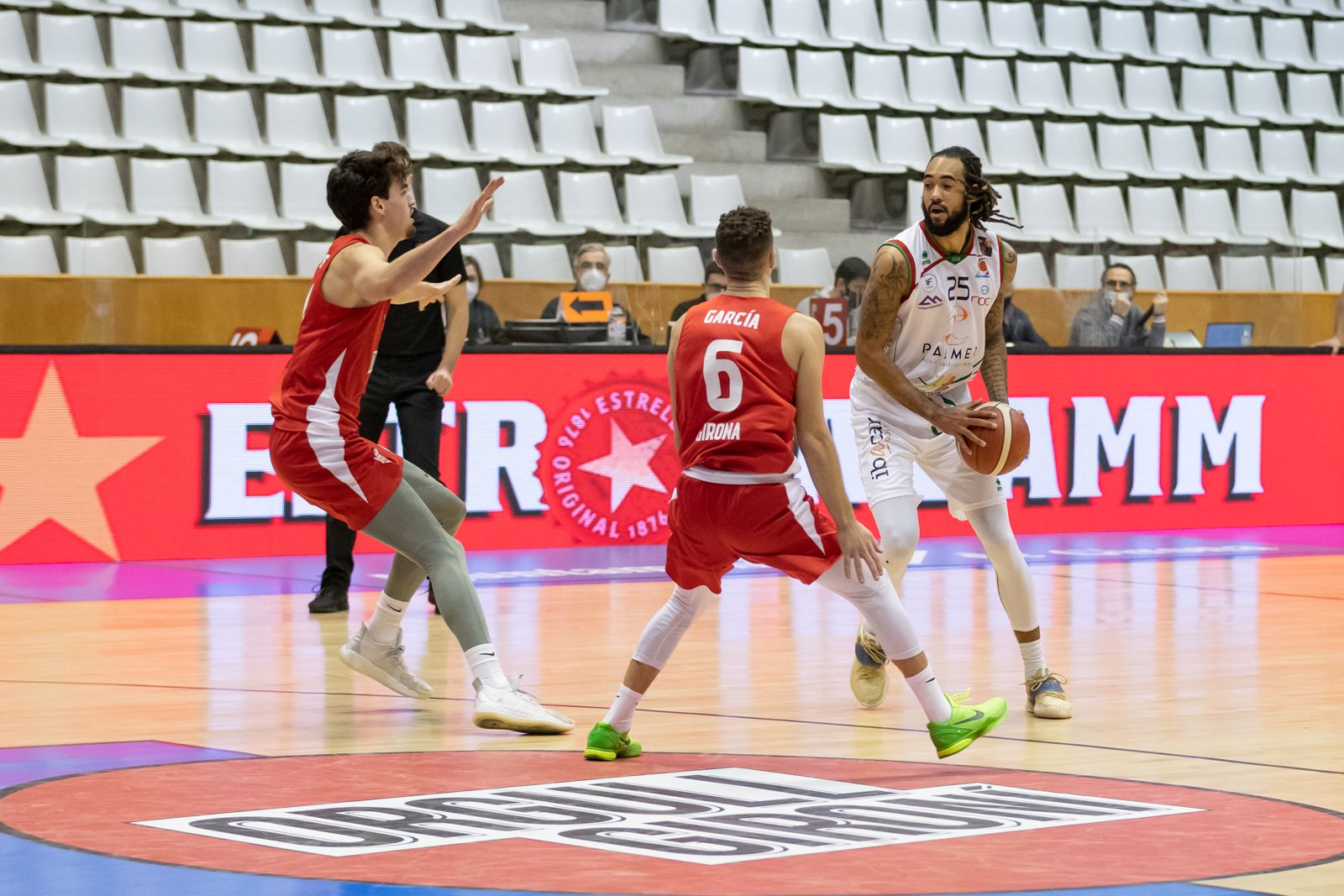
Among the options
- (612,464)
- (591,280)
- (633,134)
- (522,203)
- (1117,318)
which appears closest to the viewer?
(612,464)

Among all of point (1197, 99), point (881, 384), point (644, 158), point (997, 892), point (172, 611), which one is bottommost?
point (997, 892)

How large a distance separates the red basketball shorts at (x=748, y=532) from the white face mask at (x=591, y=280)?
7203 millimetres

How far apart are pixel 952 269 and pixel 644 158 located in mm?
10375

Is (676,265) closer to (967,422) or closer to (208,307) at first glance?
(208,307)

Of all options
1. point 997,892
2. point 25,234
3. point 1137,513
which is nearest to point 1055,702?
point 997,892

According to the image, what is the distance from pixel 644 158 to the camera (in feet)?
55.8

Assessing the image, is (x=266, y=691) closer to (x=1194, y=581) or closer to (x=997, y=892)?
(x=997, y=892)

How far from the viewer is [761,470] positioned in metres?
5.63

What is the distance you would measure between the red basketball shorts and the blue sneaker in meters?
1.49

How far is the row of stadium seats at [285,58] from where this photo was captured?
15508 millimetres

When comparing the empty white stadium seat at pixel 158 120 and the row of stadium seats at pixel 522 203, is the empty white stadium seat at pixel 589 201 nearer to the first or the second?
the row of stadium seats at pixel 522 203

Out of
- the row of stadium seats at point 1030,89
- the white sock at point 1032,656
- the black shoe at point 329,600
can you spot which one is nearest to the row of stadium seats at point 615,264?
the black shoe at point 329,600

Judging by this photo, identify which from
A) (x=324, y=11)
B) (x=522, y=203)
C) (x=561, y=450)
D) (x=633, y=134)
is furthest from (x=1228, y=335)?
(x=324, y=11)

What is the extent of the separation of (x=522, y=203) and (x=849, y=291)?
371 centimetres
